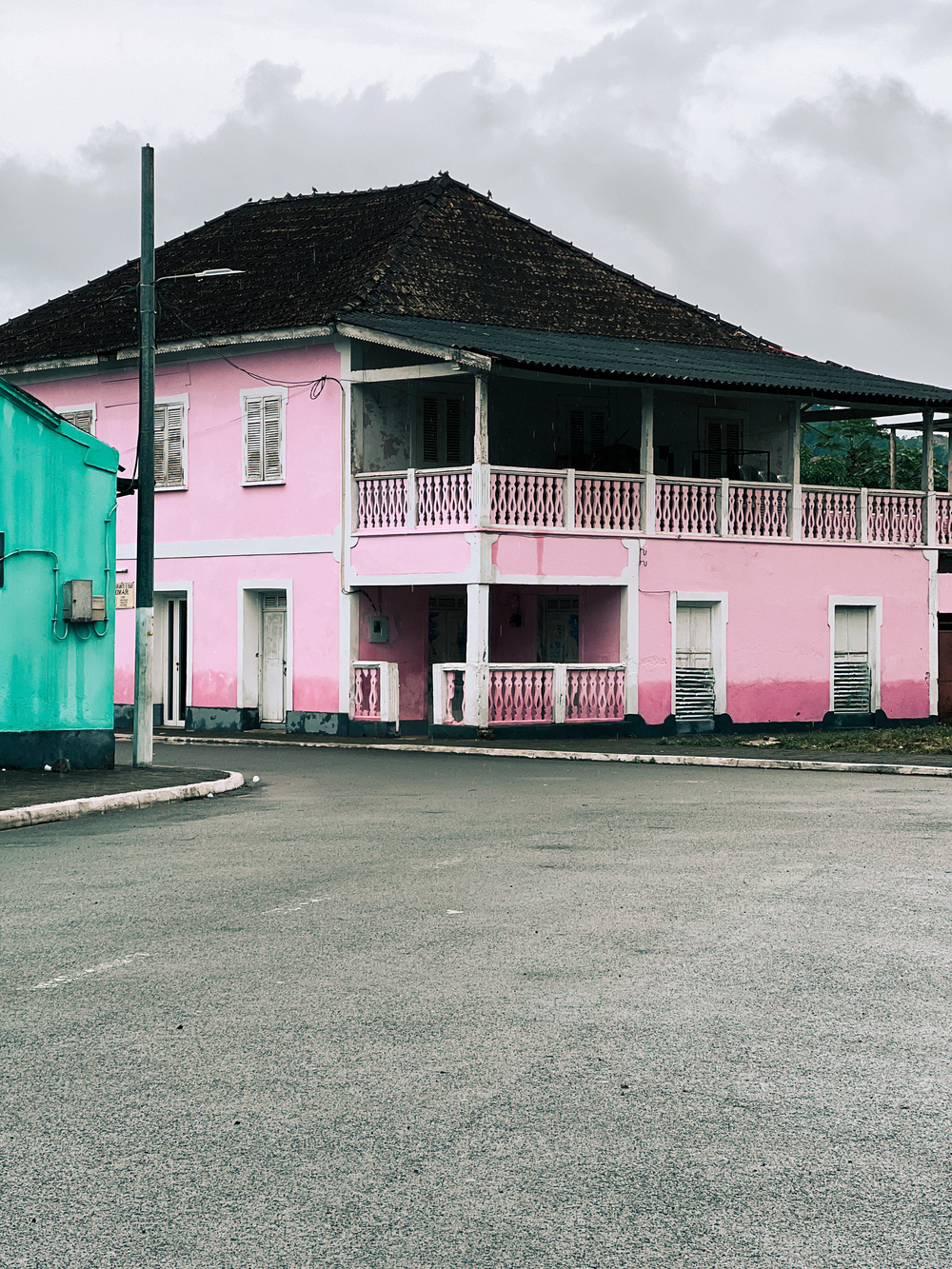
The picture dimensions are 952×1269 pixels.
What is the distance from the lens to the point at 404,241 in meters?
29.8

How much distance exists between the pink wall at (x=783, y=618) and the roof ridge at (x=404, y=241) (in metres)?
6.33

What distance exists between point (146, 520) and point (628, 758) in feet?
23.7

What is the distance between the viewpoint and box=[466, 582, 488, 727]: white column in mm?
24953

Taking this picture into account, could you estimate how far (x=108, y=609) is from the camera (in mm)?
19062

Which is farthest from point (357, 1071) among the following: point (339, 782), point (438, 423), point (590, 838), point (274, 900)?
point (438, 423)

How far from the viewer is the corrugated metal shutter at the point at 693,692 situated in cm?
2756

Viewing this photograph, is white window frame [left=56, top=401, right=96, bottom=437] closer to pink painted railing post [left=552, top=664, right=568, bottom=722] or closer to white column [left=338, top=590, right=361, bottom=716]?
white column [left=338, top=590, right=361, bottom=716]

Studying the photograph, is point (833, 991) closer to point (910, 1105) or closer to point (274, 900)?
point (910, 1105)

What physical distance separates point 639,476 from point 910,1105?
2219 cm

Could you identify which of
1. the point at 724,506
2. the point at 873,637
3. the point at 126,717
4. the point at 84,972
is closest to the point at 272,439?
the point at 126,717

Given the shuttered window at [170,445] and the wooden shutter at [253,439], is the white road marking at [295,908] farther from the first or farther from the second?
the shuttered window at [170,445]

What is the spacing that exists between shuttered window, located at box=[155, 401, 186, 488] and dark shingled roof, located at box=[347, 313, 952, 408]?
4622 mm

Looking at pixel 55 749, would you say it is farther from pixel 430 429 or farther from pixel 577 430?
pixel 577 430

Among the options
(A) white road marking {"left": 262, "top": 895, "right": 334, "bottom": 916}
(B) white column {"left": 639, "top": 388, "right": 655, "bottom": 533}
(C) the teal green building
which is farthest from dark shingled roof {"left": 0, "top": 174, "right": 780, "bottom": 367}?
(A) white road marking {"left": 262, "top": 895, "right": 334, "bottom": 916}
